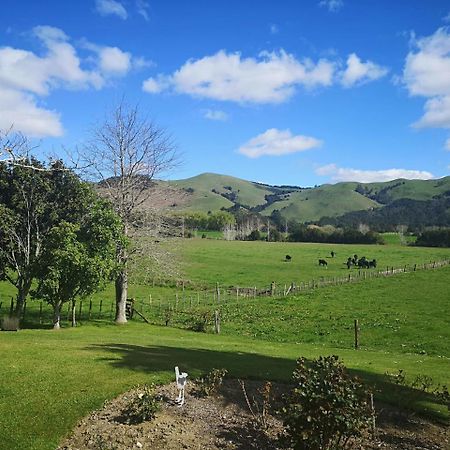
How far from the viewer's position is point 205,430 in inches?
412

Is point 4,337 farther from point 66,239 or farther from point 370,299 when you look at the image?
point 370,299

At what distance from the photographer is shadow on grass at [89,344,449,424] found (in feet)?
42.3

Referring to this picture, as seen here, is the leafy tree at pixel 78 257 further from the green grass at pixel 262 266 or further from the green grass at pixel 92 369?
the green grass at pixel 262 266

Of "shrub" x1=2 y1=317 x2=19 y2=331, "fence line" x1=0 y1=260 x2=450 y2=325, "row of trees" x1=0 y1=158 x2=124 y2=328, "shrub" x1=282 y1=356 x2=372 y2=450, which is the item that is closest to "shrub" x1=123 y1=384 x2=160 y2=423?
"shrub" x1=282 y1=356 x2=372 y2=450

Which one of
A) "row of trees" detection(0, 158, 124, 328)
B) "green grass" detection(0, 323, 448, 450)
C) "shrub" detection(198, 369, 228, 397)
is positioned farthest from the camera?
"row of trees" detection(0, 158, 124, 328)

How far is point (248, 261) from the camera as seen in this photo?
8475 centimetres

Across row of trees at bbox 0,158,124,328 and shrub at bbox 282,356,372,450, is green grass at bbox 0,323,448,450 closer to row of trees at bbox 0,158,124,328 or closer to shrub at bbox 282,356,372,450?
row of trees at bbox 0,158,124,328

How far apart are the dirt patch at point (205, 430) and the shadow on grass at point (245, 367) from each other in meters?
0.85

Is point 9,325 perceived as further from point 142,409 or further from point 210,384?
point 142,409

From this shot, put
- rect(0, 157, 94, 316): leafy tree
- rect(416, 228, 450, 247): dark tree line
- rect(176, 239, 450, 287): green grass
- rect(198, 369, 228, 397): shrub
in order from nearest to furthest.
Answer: rect(198, 369, 228, 397): shrub → rect(0, 157, 94, 316): leafy tree → rect(176, 239, 450, 287): green grass → rect(416, 228, 450, 247): dark tree line

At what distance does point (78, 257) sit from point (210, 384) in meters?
16.1

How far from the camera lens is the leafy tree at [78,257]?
26.8 metres

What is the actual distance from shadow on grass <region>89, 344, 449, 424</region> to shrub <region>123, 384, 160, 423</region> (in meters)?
3.32

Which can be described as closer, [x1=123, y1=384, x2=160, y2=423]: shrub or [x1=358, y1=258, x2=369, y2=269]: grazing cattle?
[x1=123, y1=384, x2=160, y2=423]: shrub
